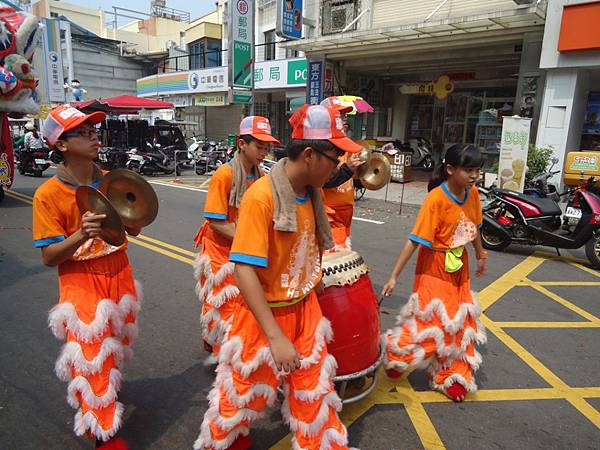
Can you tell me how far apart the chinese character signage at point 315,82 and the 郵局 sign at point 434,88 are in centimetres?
312

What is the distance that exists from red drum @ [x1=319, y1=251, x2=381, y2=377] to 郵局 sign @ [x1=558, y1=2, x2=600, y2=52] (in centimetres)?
1044

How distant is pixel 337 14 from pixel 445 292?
588 inches

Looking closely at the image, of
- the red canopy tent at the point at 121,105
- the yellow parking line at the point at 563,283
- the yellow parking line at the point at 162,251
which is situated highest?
the red canopy tent at the point at 121,105

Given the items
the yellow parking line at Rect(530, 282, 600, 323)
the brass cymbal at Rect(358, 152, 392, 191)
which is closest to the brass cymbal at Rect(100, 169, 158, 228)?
the brass cymbal at Rect(358, 152, 392, 191)

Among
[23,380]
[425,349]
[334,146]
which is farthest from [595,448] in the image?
[23,380]

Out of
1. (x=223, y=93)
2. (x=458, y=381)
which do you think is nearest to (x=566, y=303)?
(x=458, y=381)

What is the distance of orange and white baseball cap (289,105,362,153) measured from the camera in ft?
6.12

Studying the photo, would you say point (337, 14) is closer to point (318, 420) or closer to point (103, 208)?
point (103, 208)

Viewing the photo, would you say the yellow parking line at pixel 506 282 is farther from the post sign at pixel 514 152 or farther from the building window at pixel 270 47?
the building window at pixel 270 47

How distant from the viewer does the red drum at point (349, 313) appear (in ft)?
8.33

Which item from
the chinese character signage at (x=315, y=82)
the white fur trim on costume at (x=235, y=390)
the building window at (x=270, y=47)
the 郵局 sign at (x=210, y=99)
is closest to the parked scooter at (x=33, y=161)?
the chinese character signage at (x=315, y=82)

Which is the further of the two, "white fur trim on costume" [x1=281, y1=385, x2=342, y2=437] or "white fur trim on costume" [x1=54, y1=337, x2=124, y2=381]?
"white fur trim on costume" [x1=54, y1=337, x2=124, y2=381]

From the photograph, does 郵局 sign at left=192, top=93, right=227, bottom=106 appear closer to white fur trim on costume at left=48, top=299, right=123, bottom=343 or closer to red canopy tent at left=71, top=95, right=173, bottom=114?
red canopy tent at left=71, top=95, right=173, bottom=114

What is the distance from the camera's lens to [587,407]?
310cm
